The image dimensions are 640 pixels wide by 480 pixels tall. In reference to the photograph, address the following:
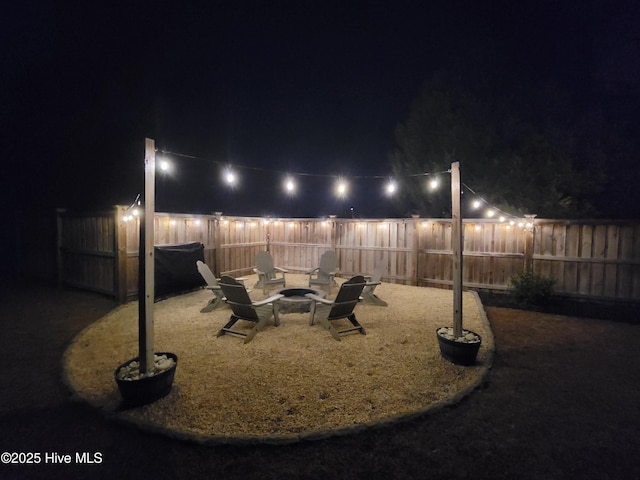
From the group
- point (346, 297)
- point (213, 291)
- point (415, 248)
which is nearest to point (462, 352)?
point (346, 297)

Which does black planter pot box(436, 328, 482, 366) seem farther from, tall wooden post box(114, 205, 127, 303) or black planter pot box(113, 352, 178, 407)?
tall wooden post box(114, 205, 127, 303)

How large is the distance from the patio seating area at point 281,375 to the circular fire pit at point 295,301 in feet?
0.48

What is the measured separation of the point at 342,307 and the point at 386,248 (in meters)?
4.92

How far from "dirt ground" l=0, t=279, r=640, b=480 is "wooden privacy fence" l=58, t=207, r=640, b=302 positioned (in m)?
3.62

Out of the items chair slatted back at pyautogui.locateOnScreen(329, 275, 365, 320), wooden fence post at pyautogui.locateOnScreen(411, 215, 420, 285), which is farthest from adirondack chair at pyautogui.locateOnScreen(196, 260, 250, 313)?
wooden fence post at pyautogui.locateOnScreen(411, 215, 420, 285)

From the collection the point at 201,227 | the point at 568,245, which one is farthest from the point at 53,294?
the point at 568,245

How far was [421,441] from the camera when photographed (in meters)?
2.49

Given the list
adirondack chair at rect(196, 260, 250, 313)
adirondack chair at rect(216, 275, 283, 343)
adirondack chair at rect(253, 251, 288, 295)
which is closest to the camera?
adirondack chair at rect(216, 275, 283, 343)

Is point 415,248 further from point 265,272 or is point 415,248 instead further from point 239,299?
point 239,299

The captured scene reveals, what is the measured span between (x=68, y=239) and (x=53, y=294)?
163 cm

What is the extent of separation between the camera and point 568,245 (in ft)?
23.3

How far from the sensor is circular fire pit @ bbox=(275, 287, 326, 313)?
19.6 ft

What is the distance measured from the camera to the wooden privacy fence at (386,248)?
6.77m

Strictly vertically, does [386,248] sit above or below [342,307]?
above
